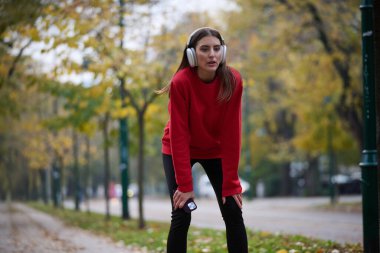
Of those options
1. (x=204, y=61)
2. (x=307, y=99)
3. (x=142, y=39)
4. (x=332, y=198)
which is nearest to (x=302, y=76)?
(x=307, y=99)

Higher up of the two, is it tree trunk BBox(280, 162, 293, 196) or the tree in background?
the tree in background

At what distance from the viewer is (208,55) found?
14.2 ft

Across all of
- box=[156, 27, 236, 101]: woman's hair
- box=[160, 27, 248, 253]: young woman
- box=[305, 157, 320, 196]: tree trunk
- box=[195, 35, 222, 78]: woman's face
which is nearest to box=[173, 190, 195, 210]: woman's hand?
box=[160, 27, 248, 253]: young woman

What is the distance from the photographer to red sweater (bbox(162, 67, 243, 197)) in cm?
423

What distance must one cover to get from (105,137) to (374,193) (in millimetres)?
14222

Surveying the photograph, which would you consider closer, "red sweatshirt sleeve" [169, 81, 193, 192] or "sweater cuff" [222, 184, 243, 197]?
"red sweatshirt sleeve" [169, 81, 193, 192]

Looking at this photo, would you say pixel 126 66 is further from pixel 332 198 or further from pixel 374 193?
pixel 332 198

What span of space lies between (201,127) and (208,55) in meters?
0.51

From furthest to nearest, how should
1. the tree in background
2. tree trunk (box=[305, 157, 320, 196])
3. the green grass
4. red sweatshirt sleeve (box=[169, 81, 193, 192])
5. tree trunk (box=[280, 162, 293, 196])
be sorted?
tree trunk (box=[280, 162, 293, 196]), tree trunk (box=[305, 157, 320, 196]), the tree in background, the green grass, red sweatshirt sleeve (box=[169, 81, 193, 192])

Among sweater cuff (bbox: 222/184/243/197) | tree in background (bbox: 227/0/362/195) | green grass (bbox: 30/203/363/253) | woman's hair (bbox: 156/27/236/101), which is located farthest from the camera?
tree in background (bbox: 227/0/362/195)

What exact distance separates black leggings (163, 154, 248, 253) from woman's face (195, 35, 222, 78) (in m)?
0.66

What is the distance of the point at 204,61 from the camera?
4.35m

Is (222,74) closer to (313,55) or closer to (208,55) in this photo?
(208,55)

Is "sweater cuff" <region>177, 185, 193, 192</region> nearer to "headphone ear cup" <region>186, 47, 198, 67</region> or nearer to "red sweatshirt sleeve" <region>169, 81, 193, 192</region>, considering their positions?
"red sweatshirt sleeve" <region>169, 81, 193, 192</region>
